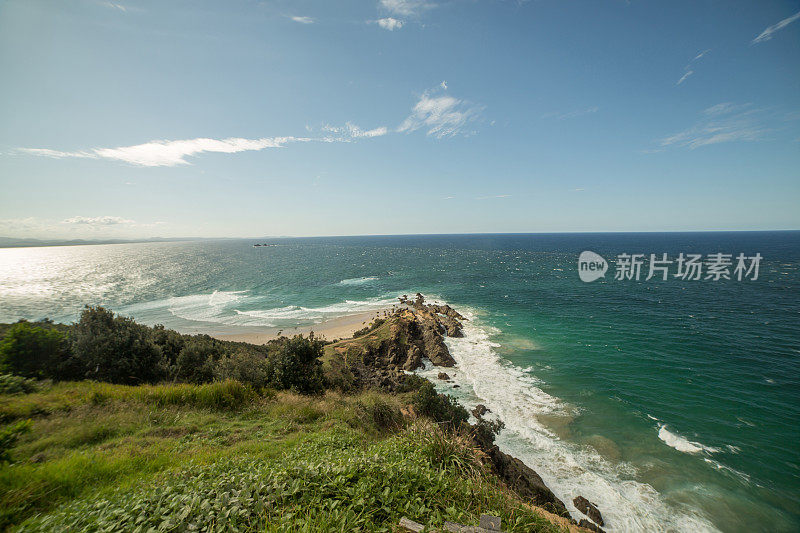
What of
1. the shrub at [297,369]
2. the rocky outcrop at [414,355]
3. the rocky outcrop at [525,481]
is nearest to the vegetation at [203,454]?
the shrub at [297,369]

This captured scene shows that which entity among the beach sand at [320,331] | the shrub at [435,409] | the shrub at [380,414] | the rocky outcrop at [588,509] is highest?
the shrub at [380,414]

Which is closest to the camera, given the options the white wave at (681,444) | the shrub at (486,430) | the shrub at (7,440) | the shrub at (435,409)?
the shrub at (7,440)

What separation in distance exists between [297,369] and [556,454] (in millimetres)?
16041

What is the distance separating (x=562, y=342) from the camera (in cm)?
3225

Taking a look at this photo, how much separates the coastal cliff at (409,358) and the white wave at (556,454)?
1.13 m

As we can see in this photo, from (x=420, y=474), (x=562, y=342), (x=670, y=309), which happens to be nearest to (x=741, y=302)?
(x=670, y=309)

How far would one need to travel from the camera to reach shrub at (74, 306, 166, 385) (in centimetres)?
1273

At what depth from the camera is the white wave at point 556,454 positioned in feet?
40.6

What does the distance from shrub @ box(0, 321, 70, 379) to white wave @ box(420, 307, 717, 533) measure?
2338cm

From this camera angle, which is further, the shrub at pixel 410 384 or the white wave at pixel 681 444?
the shrub at pixel 410 384

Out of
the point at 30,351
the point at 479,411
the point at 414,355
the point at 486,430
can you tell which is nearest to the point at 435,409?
the point at 486,430

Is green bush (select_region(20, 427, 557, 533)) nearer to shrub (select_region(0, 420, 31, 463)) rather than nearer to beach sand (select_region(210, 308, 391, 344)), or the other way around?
shrub (select_region(0, 420, 31, 463))

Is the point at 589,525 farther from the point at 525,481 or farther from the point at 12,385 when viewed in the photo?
the point at 12,385

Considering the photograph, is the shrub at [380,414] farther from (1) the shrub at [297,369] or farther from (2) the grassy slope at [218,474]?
(1) the shrub at [297,369]
